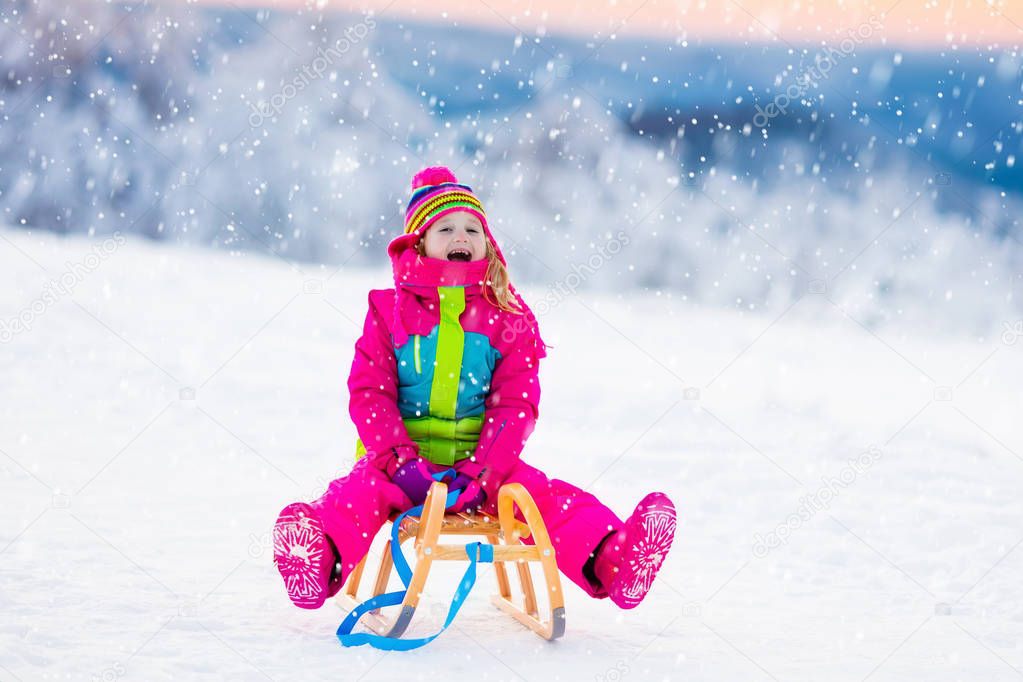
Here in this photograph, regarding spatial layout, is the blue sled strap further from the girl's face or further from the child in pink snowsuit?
the girl's face

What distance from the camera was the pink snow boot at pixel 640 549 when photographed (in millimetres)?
2420

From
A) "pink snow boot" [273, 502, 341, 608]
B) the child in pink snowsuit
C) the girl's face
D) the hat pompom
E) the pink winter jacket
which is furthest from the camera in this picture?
the hat pompom

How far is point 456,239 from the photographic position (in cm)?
283

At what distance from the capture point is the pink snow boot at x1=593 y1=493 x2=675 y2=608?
7.94ft

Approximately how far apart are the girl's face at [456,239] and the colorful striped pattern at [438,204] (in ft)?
0.07

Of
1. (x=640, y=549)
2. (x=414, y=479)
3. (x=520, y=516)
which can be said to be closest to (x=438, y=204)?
(x=414, y=479)

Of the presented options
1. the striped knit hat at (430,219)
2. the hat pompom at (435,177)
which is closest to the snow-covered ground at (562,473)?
the striped knit hat at (430,219)

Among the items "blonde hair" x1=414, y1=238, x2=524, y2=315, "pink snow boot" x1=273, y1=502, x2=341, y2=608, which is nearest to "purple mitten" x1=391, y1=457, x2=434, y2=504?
"pink snow boot" x1=273, y1=502, x2=341, y2=608

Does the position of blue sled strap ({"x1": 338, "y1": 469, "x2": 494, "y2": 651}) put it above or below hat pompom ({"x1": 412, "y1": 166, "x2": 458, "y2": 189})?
below

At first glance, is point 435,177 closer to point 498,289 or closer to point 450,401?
point 498,289

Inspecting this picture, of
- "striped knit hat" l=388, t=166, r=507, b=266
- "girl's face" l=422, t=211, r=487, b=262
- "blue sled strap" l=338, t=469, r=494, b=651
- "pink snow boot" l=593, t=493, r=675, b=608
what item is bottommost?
"blue sled strap" l=338, t=469, r=494, b=651

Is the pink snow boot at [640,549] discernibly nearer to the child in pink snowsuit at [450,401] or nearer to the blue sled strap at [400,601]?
the child in pink snowsuit at [450,401]

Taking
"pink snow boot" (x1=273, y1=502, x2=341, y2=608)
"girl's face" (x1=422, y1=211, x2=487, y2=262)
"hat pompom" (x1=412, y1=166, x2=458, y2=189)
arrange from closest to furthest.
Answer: "pink snow boot" (x1=273, y1=502, x2=341, y2=608) < "girl's face" (x1=422, y1=211, x2=487, y2=262) < "hat pompom" (x1=412, y1=166, x2=458, y2=189)

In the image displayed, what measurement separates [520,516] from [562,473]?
94.3 inches
